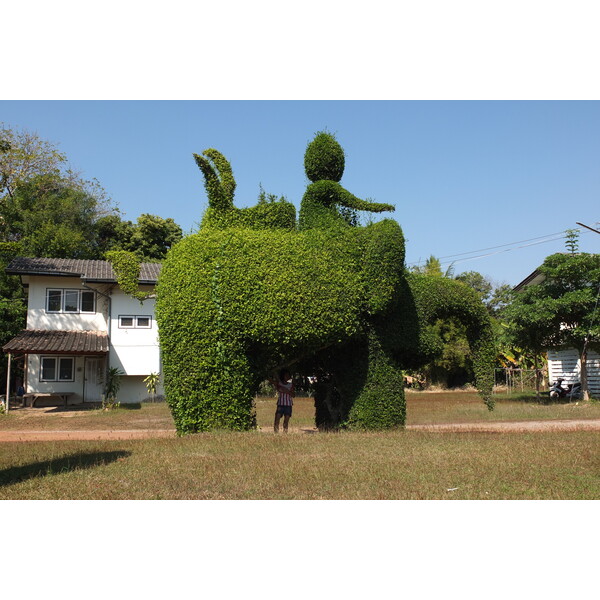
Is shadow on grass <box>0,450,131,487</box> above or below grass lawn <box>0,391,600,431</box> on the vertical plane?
above

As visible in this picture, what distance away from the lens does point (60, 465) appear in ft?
26.7

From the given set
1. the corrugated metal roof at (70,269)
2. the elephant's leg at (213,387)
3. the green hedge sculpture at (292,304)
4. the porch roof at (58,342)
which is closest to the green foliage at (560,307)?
the green hedge sculpture at (292,304)

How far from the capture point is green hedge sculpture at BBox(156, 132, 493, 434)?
10.8 metres

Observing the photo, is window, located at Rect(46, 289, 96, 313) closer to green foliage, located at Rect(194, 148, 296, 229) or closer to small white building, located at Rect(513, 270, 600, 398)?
green foliage, located at Rect(194, 148, 296, 229)

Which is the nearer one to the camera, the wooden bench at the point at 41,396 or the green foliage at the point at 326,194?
the green foliage at the point at 326,194

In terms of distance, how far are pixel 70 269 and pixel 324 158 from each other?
18.0 metres

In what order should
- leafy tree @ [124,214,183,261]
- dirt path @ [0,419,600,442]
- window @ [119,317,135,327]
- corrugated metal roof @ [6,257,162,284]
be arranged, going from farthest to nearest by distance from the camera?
leafy tree @ [124,214,183,261], window @ [119,317,135,327], corrugated metal roof @ [6,257,162,284], dirt path @ [0,419,600,442]

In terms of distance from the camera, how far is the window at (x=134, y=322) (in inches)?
1068

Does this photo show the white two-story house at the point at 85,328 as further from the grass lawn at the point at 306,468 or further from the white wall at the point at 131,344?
the grass lawn at the point at 306,468

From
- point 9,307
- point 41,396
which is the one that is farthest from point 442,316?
point 9,307

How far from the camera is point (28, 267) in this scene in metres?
26.0

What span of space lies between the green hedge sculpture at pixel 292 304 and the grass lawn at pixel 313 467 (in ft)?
3.16

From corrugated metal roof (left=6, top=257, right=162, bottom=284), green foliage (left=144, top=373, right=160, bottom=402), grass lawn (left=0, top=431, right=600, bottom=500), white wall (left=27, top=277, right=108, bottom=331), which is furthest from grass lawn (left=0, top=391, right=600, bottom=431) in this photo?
grass lawn (left=0, top=431, right=600, bottom=500)

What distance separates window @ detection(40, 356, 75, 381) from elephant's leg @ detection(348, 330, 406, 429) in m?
18.9
